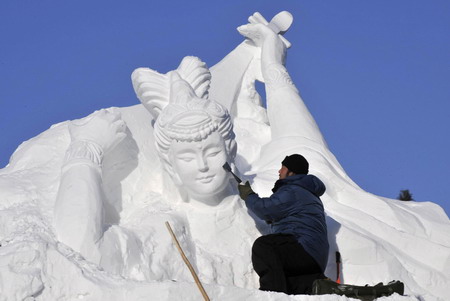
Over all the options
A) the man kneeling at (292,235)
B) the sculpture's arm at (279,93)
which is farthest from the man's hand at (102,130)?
the sculpture's arm at (279,93)

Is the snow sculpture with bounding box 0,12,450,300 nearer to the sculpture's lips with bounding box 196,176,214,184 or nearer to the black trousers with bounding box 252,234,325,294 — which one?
the sculpture's lips with bounding box 196,176,214,184

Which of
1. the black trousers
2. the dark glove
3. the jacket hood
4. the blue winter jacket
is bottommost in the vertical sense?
the black trousers

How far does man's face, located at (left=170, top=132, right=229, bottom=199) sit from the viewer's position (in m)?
9.15

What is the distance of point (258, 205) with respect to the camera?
27.4 ft

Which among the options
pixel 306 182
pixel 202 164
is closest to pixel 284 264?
pixel 306 182

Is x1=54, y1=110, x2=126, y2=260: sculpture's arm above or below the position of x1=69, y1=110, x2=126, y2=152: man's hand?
below

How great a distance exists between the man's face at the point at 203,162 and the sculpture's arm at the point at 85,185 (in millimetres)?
763

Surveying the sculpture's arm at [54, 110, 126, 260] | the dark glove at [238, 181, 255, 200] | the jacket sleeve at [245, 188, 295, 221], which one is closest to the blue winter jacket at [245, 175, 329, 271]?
the jacket sleeve at [245, 188, 295, 221]

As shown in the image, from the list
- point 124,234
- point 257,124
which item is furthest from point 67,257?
point 257,124

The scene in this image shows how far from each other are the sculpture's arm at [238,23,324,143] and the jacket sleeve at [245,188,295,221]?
3762 millimetres

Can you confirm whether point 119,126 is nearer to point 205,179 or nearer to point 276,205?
point 205,179

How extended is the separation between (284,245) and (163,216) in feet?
5.54

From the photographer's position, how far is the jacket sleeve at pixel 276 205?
827 cm

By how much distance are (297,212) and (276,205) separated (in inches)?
7.4
